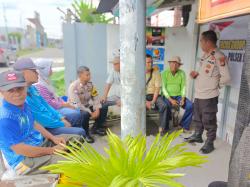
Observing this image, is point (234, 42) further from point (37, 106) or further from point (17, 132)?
point (17, 132)

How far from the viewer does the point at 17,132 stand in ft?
6.55

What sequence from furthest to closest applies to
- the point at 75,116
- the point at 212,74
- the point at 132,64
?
the point at 75,116 → the point at 212,74 → the point at 132,64

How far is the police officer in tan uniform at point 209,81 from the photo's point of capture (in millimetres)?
3289

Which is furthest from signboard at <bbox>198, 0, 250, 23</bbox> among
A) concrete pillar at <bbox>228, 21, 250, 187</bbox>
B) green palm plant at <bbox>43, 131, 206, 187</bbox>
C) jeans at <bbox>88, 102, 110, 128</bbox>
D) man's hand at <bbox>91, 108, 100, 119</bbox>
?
jeans at <bbox>88, 102, 110, 128</bbox>

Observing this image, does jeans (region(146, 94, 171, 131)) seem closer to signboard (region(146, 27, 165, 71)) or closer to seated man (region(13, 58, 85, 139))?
signboard (region(146, 27, 165, 71))

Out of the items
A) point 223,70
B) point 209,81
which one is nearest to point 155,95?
point 209,81

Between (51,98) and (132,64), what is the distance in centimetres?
220

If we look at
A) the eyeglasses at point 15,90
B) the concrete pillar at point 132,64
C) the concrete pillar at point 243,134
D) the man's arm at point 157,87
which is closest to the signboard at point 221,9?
the concrete pillar at point 243,134

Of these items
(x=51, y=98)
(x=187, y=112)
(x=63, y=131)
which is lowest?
(x=187, y=112)

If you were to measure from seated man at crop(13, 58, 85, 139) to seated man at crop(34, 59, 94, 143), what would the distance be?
17.1 inches

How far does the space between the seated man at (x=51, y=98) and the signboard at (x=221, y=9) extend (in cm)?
243

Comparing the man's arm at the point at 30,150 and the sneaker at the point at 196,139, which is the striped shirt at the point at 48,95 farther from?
the sneaker at the point at 196,139

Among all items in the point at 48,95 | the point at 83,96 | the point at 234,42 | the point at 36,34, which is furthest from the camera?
the point at 36,34

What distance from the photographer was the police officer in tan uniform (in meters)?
3.29
